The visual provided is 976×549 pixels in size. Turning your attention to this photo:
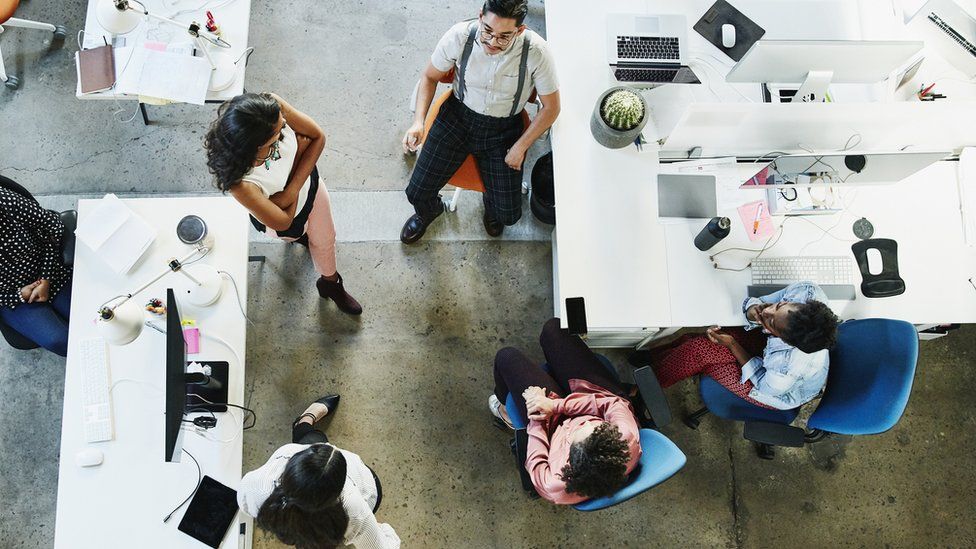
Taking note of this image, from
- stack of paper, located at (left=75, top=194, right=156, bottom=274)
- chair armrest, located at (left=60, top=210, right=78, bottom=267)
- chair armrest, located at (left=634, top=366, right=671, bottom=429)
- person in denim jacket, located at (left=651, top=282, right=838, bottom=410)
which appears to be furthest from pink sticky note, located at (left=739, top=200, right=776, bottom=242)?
chair armrest, located at (left=60, top=210, right=78, bottom=267)

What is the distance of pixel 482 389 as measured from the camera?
119 inches

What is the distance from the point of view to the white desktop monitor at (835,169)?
227cm

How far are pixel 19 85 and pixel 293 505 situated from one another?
306 cm

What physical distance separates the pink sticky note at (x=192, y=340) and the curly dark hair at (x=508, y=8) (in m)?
1.56

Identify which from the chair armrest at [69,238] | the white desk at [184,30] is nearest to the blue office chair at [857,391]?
the white desk at [184,30]

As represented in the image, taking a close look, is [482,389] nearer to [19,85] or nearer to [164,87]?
[164,87]

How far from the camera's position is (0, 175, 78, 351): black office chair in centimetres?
230

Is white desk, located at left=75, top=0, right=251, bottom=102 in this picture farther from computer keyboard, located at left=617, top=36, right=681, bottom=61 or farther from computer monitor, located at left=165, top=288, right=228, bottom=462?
computer keyboard, located at left=617, top=36, right=681, bottom=61

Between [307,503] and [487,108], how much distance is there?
1665 millimetres

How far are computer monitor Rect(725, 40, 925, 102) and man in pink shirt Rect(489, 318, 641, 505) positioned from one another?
4.05ft

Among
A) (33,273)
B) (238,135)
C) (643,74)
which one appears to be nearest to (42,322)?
(33,273)

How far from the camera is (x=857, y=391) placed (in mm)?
2135

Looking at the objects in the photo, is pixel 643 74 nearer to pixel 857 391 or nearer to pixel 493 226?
pixel 493 226

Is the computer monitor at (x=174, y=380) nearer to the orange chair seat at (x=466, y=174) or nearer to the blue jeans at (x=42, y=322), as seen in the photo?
the blue jeans at (x=42, y=322)
